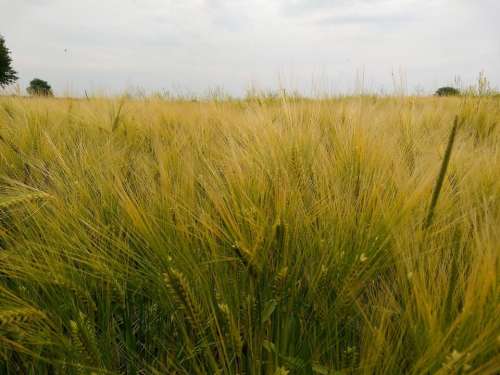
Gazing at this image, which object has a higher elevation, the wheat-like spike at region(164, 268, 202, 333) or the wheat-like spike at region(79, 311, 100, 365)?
the wheat-like spike at region(164, 268, 202, 333)

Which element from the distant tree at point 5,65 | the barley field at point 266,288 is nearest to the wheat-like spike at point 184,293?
the barley field at point 266,288

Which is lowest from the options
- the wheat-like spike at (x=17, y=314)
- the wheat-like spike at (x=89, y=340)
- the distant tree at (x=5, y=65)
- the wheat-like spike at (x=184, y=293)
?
the wheat-like spike at (x=89, y=340)

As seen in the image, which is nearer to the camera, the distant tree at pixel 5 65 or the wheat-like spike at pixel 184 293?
the wheat-like spike at pixel 184 293

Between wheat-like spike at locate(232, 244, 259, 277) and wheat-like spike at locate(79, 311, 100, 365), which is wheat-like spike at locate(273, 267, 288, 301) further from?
wheat-like spike at locate(79, 311, 100, 365)

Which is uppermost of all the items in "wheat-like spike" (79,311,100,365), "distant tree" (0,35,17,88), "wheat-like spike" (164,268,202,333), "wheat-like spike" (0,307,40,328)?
"distant tree" (0,35,17,88)

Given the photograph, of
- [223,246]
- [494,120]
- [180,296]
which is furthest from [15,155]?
[494,120]

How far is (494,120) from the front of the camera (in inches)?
75.8

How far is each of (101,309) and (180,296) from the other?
0.83 ft

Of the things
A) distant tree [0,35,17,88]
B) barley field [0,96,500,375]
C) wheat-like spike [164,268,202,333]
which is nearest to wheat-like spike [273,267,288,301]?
barley field [0,96,500,375]

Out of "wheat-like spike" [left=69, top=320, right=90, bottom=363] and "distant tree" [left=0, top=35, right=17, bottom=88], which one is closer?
"wheat-like spike" [left=69, top=320, right=90, bottom=363]

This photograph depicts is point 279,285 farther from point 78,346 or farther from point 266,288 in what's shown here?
point 78,346

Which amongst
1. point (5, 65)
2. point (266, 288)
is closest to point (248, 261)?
point (266, 288)

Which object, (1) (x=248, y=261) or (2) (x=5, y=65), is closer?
(1) (x=248, y=261)

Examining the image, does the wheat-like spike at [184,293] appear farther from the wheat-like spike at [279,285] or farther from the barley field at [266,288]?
the wheat-like spike at [279,285]
